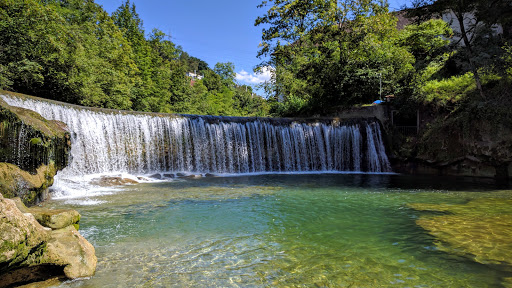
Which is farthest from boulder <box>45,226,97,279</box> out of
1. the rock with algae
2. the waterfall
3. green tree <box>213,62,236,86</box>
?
green tree <box>213,62,236,86</box>

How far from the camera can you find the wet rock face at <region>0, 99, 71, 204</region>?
7195 millimetres

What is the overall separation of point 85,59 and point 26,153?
1074 cm

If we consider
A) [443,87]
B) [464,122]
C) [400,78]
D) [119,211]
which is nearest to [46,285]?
[119,211]

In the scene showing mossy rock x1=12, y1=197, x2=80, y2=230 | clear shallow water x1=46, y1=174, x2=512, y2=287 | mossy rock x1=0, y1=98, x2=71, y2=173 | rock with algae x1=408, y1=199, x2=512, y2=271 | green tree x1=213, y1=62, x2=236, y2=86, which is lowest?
rock with algae x1=408, y1=199, x2=512, y2=271

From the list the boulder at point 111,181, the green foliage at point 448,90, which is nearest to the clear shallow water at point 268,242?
the boulder at point 111,181

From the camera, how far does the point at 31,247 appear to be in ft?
10.4

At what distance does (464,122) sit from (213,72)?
161 feet

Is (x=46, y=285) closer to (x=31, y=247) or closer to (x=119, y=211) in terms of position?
(x=31, y=247)

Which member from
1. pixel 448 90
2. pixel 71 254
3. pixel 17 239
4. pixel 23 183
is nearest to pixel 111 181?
pixel 23 183

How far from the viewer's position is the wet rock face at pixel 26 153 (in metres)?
7.20

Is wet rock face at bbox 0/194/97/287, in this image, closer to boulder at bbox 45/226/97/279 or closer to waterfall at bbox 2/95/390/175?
boulder at bbox 45/226/97/279

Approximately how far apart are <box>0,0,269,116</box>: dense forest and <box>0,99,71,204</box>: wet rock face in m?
6.02

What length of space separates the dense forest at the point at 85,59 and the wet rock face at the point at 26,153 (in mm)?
6019

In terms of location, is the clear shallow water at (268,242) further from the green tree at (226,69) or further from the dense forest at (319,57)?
the green tree at (226,69)
